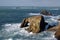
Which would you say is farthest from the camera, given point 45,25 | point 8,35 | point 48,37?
point 45,25

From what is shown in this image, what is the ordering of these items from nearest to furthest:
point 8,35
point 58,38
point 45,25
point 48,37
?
point 58,38 < point 48,37 < point 8,35 < point 45,25

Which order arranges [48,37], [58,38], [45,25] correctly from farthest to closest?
1. [45,25]
2. [48,37]
3. [58,38]

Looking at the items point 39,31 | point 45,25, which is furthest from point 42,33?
point 45,25

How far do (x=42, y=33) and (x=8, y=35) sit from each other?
23.0ft

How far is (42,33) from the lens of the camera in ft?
119

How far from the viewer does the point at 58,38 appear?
30703 millimetres

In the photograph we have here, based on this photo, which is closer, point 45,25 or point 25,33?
point 25,33

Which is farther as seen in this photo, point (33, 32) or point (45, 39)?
point (33, 32)

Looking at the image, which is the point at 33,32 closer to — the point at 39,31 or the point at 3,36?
the point at 39,31

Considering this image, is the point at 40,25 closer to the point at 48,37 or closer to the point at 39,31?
the point at 39,31

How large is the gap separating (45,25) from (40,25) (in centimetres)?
298

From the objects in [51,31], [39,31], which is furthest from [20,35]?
[51,31]

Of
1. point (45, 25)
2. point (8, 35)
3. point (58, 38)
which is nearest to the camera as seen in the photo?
point (58, 38)

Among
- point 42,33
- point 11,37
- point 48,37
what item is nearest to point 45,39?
point 48,37
